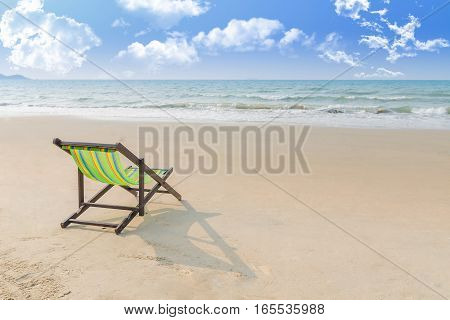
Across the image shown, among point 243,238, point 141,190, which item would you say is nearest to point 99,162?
point 141,190

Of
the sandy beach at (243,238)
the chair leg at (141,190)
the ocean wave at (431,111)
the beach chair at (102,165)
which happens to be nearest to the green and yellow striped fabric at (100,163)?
the beach chair at (102,165)

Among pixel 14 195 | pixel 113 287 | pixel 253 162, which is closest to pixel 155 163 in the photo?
Result: pixel 253 162

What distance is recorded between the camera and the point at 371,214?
428cm

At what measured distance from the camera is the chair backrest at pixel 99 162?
358 cm

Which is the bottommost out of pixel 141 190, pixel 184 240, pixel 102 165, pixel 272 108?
pixel 184 240

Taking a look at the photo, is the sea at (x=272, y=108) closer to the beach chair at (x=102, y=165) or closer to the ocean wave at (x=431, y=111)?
the ocean wave at (x=431, y=111)

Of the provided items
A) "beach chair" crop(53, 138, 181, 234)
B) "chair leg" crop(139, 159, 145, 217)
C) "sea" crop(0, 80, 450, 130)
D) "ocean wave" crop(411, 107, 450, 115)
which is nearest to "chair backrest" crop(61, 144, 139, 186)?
"beach chair" crop(53, 138, 181, 234)

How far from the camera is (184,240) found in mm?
3588

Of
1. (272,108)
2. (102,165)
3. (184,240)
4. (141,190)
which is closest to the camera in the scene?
(184,240)

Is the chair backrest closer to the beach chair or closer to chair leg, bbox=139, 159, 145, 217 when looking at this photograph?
the beach chair

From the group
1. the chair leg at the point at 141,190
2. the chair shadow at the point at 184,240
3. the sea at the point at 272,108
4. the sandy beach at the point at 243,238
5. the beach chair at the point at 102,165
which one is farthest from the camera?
the sea at the point at 272,108

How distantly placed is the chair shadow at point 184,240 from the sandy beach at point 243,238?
11mm

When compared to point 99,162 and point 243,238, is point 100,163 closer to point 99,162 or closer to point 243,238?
point 99,162

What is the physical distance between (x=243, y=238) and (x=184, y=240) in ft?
1.76
